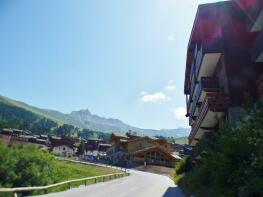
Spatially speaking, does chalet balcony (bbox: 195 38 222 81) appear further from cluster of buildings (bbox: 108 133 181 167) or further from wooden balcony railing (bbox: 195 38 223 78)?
cluster of buildings (bbox: 108 133 181 167)

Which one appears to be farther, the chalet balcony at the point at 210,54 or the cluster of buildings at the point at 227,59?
the chalet balcony at the point at 210,54

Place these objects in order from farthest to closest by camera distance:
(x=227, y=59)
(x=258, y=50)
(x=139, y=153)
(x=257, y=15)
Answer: (x=139, y=153) < (x=227, y=59) < (x=257, y=15) < (x=258, y=50)

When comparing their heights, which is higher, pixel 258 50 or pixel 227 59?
pixel 227 59

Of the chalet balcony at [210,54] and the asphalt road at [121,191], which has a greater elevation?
the chalet balcony at [210,54]

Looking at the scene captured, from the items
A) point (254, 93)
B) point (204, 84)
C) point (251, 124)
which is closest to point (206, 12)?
point (204, 84)

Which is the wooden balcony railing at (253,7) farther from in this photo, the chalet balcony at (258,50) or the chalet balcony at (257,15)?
the chalet balcony at (258,50)

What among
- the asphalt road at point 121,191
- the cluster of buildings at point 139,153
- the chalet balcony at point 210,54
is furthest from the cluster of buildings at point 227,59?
the cluster of buildings at point 139,153

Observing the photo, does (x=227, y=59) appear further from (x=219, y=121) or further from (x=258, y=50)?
(x=219, y=121)

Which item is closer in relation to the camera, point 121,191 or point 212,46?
point 212,46

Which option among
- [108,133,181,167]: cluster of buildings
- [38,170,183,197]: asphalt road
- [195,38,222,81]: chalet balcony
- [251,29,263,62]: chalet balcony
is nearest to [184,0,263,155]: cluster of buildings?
[195,38,222,81]: chalet balcony

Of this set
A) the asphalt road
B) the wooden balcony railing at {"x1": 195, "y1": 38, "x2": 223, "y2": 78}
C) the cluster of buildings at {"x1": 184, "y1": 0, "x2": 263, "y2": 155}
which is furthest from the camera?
the wooden balcony railing at {"x1": 195, "y1": 38, "x2": 223, "y2": 78}

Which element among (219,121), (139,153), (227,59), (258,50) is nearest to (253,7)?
(258,50)

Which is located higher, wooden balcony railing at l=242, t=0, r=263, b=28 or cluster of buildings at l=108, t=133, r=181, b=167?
wooden balcony railing at l=242, t=0, r=263, b=28

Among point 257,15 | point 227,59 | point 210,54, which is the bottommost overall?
point 227,59
